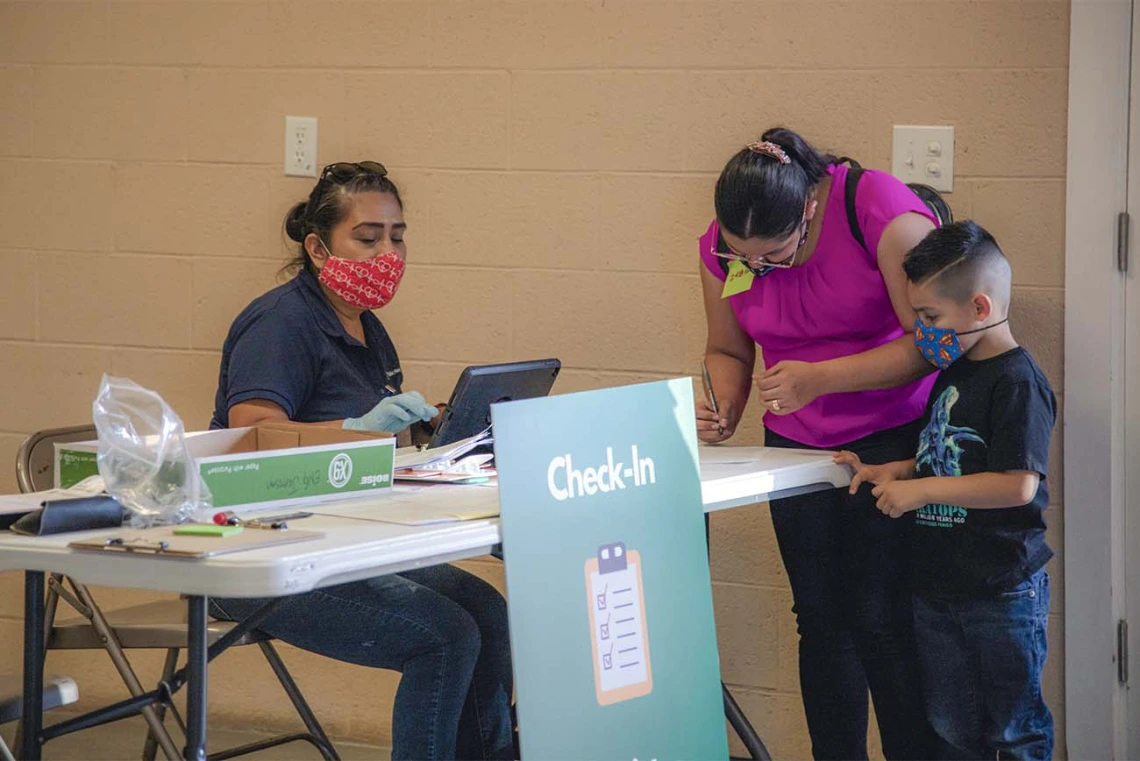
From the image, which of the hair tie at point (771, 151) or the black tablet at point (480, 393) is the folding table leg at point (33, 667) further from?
the hair tie at point (771, 151)

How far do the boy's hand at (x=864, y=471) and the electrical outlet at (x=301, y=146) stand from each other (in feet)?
4.76

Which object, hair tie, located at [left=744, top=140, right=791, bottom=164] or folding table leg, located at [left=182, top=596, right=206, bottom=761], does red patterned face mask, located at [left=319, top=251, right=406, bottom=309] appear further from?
folding table leg, located at [left=182, top=596, right=206, bottom=761]

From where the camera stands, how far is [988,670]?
217 centimetres

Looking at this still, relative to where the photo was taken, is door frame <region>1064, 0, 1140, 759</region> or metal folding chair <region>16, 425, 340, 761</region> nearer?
metal folding chair <region>16, 425, 340, 761</region>

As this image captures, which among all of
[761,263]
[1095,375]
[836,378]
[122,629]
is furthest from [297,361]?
[1095,375]

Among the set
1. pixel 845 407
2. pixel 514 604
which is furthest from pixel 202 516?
pixel 845 407

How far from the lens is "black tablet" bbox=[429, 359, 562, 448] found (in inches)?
Result: 77.9

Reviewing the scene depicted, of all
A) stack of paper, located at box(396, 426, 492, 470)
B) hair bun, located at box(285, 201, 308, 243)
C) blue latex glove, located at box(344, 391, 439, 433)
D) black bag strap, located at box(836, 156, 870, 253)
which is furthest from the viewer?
hair bun, located at box(285, 201, 308, 243)

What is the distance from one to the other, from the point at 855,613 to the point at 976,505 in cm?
34

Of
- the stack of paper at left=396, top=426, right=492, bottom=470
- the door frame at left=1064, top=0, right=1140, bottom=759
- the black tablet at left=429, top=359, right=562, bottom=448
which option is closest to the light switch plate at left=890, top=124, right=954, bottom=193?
the door frame at left=1064, top=0, right=1140, bottom=759

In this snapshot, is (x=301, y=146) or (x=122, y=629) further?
(x=301, y=146)

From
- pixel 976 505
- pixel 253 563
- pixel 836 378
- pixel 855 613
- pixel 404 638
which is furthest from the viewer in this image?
pixel 855 613

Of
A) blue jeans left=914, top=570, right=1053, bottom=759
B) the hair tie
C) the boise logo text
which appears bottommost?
blue jeans left=914, top=570, right=1053, bottom=759

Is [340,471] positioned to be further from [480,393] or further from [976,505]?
[976,505]
